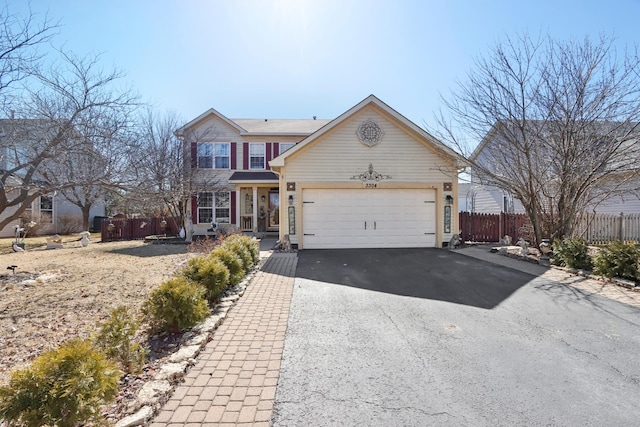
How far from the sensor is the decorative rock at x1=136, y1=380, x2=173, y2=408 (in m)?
2.67

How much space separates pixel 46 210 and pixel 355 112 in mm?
23341

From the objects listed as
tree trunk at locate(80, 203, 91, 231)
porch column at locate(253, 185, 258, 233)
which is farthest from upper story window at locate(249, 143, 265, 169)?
tree trunk at locate(80, 203, 91, 231)

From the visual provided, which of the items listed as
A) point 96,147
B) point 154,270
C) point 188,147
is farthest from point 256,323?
point 188,147

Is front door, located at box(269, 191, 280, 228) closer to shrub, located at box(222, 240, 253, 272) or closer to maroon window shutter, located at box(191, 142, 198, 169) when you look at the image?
maroon window shutter, located at box(191, 142, 198, 169)

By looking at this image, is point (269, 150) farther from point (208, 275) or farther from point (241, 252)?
point (208, 275)

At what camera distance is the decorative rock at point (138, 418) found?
7.88ft

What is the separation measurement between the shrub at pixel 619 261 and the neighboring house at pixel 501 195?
12.0 ft

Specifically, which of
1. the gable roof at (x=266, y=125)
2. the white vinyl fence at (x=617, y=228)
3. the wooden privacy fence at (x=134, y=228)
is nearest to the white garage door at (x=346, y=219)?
the gable roof at (x=266, y=125)

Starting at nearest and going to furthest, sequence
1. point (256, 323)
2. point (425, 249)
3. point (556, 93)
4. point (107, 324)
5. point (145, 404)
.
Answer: point (145, 404), point (107, 324), point (256, 323), point (556, 93), point (425, 249)

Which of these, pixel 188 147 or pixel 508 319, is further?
pixel 188 147

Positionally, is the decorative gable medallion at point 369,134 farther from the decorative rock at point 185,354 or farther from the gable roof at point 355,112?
the decorative rock at point 185,354

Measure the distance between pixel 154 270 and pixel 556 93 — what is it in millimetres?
12651

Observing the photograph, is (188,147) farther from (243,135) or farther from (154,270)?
(154,270)

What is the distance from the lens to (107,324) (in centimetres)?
337
